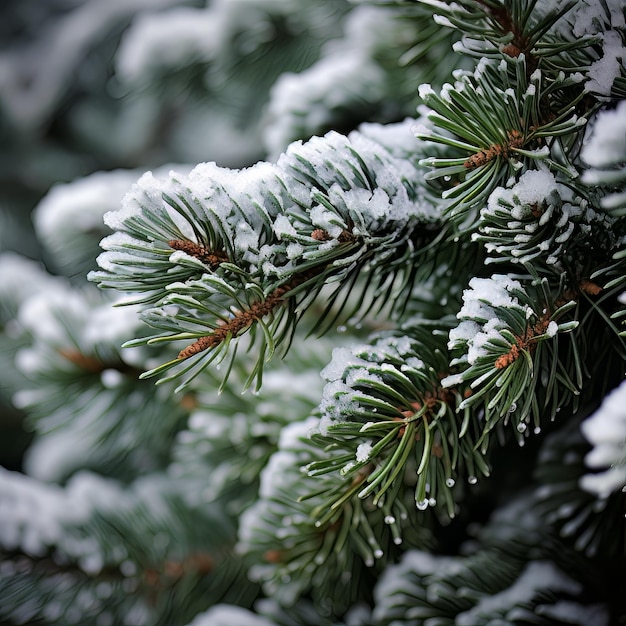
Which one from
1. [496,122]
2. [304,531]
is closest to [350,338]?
[304,531]

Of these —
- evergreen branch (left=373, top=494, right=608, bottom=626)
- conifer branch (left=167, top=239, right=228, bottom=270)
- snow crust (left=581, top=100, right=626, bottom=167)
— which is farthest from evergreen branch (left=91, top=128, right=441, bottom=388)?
evergreen branch (left=373, top=494, right=608, bottom=626)

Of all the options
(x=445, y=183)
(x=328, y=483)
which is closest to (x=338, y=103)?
(x=445, y=183)

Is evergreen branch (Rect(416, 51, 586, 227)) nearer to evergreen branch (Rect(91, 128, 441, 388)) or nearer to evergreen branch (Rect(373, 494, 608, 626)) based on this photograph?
evergreen branch (Rect(91, 128, 441, 388))

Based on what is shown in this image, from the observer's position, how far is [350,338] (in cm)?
54

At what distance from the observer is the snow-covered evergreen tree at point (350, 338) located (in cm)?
29

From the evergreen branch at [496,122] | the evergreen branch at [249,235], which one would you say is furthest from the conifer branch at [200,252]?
the evergreen branch at [496,122]

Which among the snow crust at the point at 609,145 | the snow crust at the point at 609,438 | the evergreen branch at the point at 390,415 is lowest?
the evergreen branch at the point at 390,415

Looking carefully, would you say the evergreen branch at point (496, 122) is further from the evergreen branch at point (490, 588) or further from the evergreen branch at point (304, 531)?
the evergreen branch at point (490, 588)

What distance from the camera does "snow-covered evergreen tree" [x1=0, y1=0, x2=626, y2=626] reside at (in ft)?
0.94

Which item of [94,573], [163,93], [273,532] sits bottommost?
[94,573]

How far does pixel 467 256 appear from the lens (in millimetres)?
362

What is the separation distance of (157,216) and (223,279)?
1.6 inches

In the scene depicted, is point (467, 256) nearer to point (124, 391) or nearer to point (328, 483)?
point (328, 483)

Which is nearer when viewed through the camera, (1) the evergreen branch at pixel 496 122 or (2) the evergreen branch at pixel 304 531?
(1) the evergreen branch at pixel 496 122
